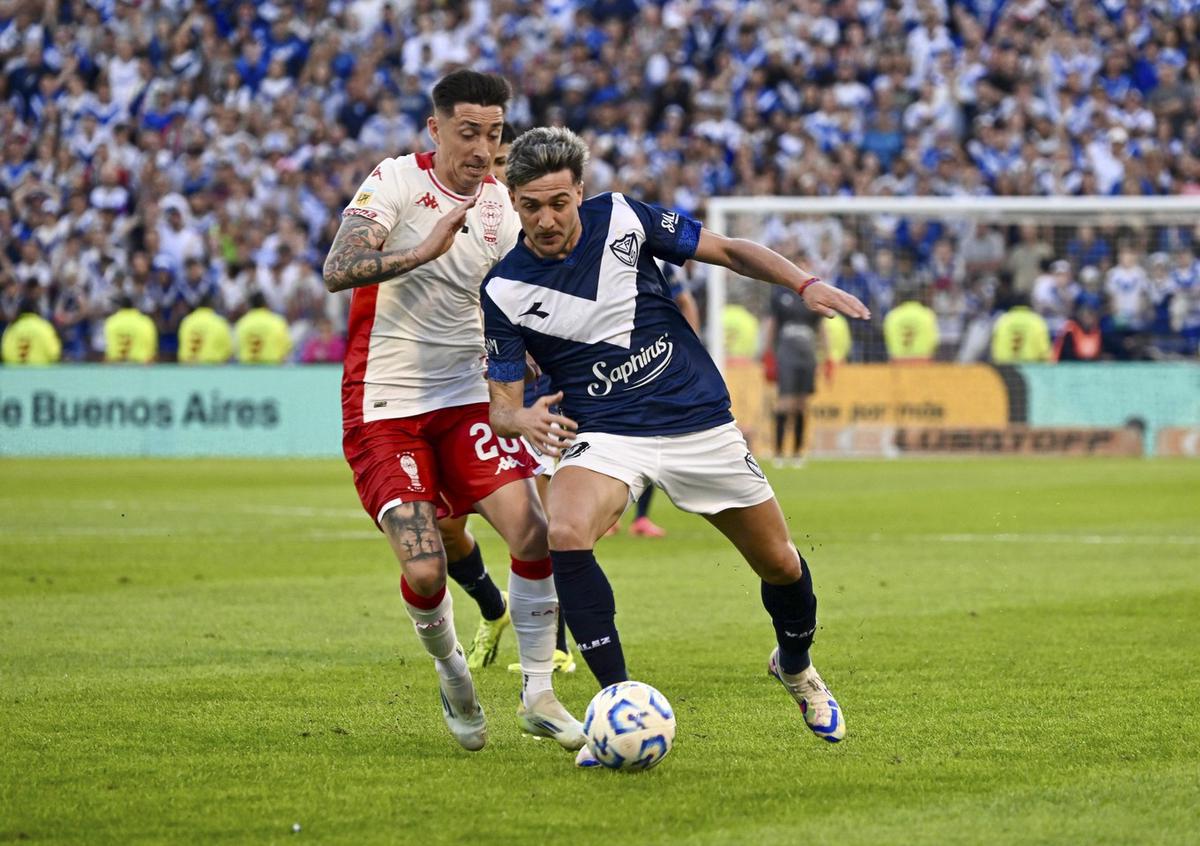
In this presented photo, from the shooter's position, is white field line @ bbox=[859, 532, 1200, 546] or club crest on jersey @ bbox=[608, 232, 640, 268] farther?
white field line @ bbox=[859, 532, 1200, 546]

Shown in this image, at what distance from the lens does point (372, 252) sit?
627 centimetres

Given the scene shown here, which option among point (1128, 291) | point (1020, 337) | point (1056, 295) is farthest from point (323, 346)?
point (1128, 291)

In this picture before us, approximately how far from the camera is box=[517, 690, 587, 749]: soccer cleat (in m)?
5.89

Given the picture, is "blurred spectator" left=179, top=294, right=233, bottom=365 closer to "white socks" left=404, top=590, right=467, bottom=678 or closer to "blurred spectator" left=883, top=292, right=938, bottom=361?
"blurred spectator" left=883, top=292, right=938, bottom=361

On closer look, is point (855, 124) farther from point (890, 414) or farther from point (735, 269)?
point (735, 269)

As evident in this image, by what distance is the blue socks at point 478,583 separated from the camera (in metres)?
8.06

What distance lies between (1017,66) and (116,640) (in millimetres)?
21108

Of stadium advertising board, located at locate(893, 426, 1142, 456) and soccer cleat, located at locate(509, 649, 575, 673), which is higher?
soccer cleat, located at locate(509, 649, 575, 673)

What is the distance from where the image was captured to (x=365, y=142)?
28266 mm

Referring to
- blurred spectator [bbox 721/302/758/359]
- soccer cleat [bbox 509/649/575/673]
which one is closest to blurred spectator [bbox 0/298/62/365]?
blurred spectator [bbox 721/302/758/359]

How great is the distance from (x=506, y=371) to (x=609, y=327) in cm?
36

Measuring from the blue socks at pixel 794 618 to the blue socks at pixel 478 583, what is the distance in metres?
2.13

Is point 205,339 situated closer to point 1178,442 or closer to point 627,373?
point 1178,442

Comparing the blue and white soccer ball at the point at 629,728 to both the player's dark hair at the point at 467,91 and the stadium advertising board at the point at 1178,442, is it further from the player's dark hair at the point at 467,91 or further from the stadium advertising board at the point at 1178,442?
the stadium advertising board at the point at 1178,442
